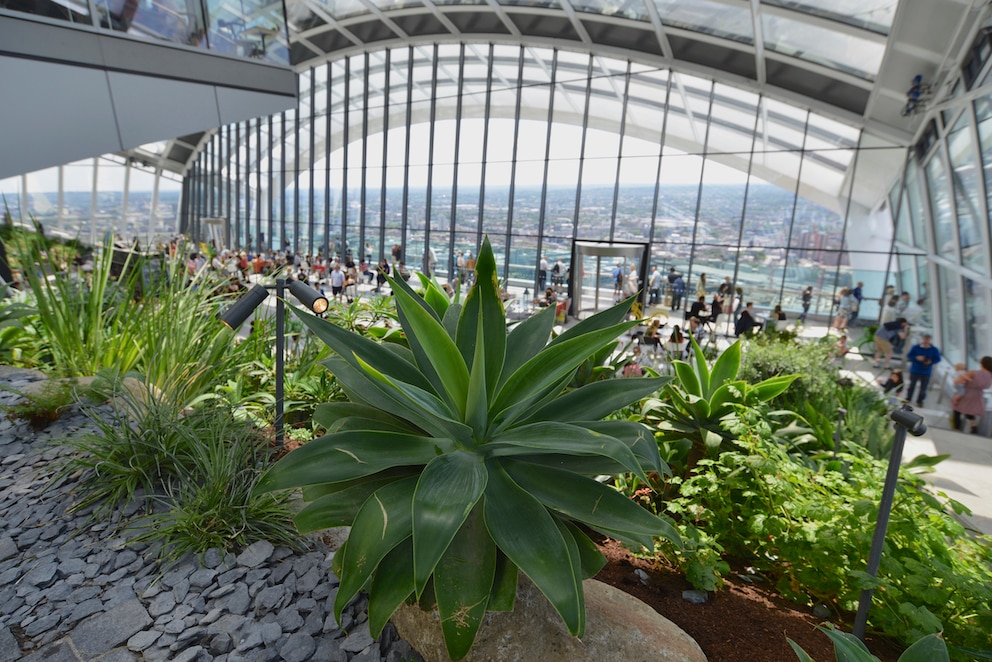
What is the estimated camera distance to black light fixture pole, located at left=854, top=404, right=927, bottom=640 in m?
Result: 1.63

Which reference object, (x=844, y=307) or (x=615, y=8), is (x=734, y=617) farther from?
(x=615, y=8)

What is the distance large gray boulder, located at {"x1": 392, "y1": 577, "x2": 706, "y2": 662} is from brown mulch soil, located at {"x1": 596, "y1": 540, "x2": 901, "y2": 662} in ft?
0.60

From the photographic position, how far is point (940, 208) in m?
10.1

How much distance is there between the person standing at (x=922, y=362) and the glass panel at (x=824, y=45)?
219 inches

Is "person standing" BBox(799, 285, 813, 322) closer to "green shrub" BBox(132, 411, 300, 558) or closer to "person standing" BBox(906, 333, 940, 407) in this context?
"person standing" BBox(906, 333, 940, 407)

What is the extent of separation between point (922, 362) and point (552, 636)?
29.6 feet

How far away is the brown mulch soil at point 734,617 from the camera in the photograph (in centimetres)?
170

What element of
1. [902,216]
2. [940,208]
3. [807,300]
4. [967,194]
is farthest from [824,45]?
[807,300]

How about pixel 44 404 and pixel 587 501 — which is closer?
pixel 587 501

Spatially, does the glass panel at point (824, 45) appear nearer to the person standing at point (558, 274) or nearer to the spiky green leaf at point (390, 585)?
the person standing at point (558, 274)

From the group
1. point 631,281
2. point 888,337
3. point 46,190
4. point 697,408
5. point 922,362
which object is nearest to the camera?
point 697,408

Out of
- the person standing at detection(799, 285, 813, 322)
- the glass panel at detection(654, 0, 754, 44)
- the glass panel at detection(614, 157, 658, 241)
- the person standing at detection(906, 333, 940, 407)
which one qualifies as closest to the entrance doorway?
the glass panel at detection(614, 157, 658, 241)

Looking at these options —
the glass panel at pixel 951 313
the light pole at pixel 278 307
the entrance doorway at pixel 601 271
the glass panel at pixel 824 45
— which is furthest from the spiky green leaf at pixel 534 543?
the glass panel at pixel 824 45

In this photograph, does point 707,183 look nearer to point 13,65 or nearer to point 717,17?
point 717,17
